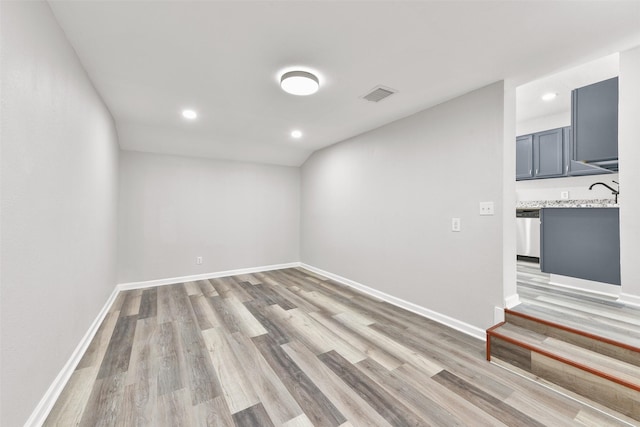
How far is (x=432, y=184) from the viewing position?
2.73 meters

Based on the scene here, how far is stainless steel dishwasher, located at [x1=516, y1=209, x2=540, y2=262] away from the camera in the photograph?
4.07 m

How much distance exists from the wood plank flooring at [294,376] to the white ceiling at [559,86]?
116 inches

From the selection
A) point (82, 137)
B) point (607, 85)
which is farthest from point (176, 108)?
point (607, 85)

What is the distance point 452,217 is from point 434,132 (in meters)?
0.96

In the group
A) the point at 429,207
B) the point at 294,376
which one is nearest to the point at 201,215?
the point at 294,376

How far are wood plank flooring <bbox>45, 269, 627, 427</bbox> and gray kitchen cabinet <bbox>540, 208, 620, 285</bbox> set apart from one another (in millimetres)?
1572

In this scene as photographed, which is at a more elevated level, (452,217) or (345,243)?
(452,217)

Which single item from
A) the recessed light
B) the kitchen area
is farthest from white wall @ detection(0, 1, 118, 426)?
the kitchen area

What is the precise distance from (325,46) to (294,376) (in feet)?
7.74

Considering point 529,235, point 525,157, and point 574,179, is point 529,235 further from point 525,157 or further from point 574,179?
point 525,157

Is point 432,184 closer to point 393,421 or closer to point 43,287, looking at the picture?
point 393,421

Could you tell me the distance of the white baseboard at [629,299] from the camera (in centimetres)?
210

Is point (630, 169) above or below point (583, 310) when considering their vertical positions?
above

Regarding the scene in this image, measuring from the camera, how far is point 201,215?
4297 millimetres
